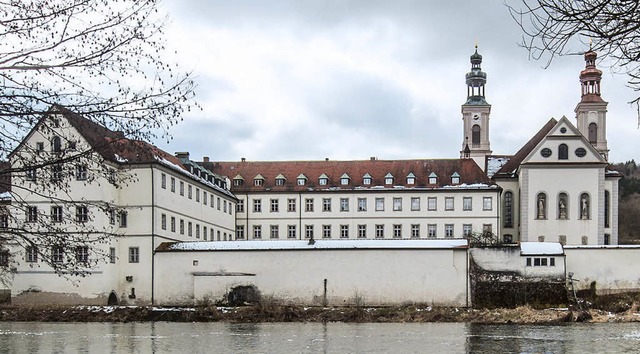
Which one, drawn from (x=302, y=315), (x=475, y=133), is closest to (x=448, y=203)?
(x=475, y=133)

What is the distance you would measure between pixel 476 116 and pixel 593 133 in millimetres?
11989

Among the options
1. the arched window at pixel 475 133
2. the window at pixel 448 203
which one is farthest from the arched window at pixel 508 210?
the arched window at pixel 475 133

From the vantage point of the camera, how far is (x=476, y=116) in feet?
278

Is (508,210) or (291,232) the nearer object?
(508,210)

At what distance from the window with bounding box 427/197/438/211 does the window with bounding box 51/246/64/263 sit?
→ 58489 millimetres

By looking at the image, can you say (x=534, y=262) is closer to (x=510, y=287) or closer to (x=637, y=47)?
(x=510, y=287)

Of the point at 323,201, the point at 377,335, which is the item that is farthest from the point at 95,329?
the point at 323,201

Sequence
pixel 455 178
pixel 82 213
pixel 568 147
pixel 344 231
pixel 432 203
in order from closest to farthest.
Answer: pixel 82 213, pixel 568 147, pixel 455 178, pixel 432 203, pixel 344 231

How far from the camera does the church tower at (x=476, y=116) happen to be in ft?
273


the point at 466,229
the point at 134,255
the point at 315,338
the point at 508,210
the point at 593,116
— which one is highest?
the point at 593,116

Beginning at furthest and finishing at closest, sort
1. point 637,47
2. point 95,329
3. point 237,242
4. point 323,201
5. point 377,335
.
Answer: point 323,201, point 237,242, point 95,329, point 377,335, point 637,47

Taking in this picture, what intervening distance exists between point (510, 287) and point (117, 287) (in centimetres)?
2138

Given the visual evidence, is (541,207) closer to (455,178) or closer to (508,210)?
(508,210)

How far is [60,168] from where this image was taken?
8984 mm
